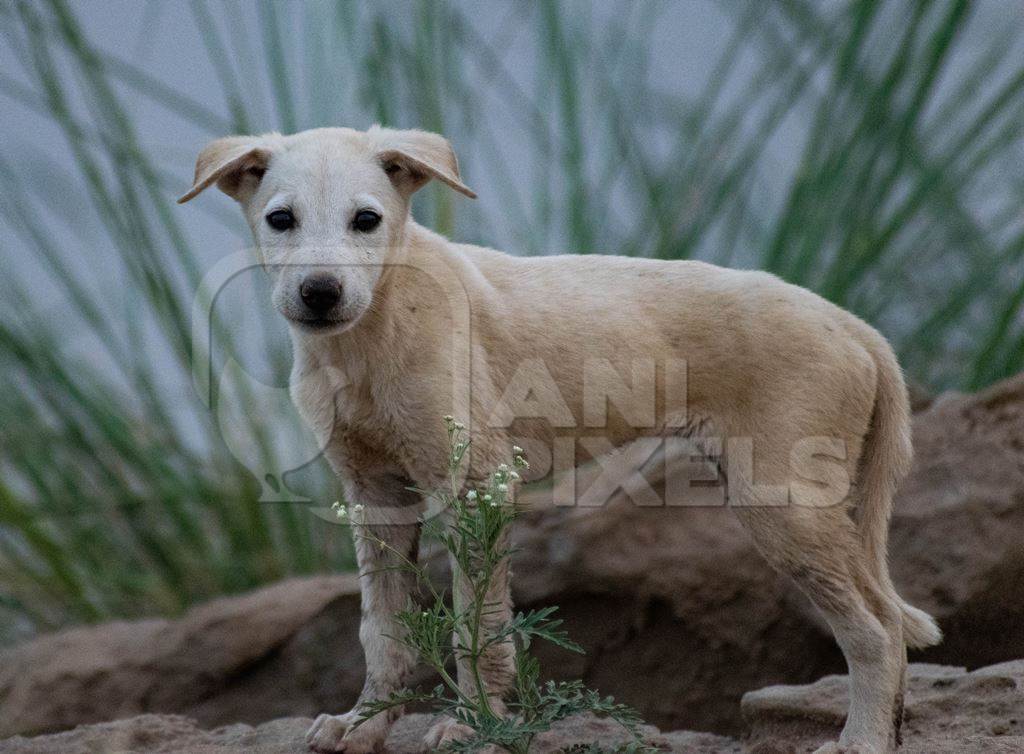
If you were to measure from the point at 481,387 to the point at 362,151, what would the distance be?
680 mm

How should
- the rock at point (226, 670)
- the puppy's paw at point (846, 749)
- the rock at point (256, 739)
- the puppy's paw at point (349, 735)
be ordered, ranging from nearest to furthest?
the puppy's paw at point (846, 749) < the puppy's paw at point (349, 735) < the rock at point (256, 739) < the rock at point (226, 670)

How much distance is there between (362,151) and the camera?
10.7 ft

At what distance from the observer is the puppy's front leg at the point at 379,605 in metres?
3.40

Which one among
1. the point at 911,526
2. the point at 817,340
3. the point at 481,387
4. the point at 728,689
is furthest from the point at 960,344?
the point at 481,387

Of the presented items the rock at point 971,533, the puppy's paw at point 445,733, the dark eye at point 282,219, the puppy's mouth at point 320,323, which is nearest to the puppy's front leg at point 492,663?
the puppy's paw at point 445,733

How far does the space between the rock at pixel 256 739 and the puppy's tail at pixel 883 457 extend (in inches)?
27.0

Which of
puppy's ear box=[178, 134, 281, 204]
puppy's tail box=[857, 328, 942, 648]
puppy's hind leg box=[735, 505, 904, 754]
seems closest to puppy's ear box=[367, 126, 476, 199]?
puppy's ear box=[178, 134, 281, 204]

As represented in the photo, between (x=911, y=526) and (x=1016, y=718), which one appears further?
(x=911, y=526)

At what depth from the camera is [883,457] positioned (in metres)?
3.61

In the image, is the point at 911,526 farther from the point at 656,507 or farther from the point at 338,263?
the point at 338,263

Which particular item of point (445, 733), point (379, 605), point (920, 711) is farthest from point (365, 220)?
point (920, 711)

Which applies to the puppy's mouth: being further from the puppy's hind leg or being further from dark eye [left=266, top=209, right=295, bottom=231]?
the puppy's hind leg

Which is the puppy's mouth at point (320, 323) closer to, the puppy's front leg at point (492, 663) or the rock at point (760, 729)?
the puppy's front leg at point (492, 663)

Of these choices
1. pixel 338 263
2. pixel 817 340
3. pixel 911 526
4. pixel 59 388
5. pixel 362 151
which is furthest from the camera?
pixel 59 388
